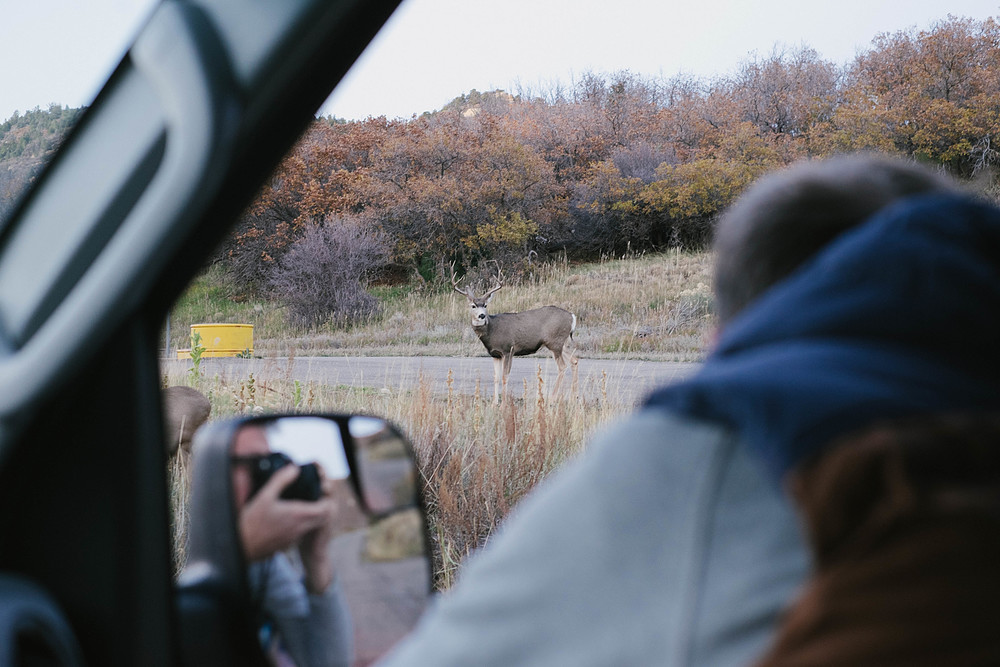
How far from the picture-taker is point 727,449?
46 cm

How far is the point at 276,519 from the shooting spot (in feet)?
3.28

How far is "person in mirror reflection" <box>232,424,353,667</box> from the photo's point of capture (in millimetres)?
981

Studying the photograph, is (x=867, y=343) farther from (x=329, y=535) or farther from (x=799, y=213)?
(x=329, y=535)

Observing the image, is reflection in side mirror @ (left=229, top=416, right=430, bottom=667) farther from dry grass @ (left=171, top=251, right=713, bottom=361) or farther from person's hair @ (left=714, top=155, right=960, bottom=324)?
dry grass @ (left=171, top=251, right=713, bottom=361)

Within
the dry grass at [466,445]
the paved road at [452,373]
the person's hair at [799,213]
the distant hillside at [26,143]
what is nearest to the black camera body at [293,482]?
the distant hillside at [26,143]

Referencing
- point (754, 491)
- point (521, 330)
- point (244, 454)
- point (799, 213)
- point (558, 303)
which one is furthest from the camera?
point (558, 303)

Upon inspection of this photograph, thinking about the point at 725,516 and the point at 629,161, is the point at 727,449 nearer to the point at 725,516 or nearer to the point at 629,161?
the point at 725,516

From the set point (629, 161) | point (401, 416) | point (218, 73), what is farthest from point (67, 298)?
point (629, 161)

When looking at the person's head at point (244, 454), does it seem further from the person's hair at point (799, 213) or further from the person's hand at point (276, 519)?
the person's hair at point (799, 213)

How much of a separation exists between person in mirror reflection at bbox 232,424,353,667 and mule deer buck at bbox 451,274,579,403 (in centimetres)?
1208

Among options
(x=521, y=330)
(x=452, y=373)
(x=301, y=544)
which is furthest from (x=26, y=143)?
(x=521, y=330)

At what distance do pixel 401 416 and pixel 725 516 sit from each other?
420cm

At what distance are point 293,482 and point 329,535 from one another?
0.32 ft

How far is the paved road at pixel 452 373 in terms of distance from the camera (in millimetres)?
5801
